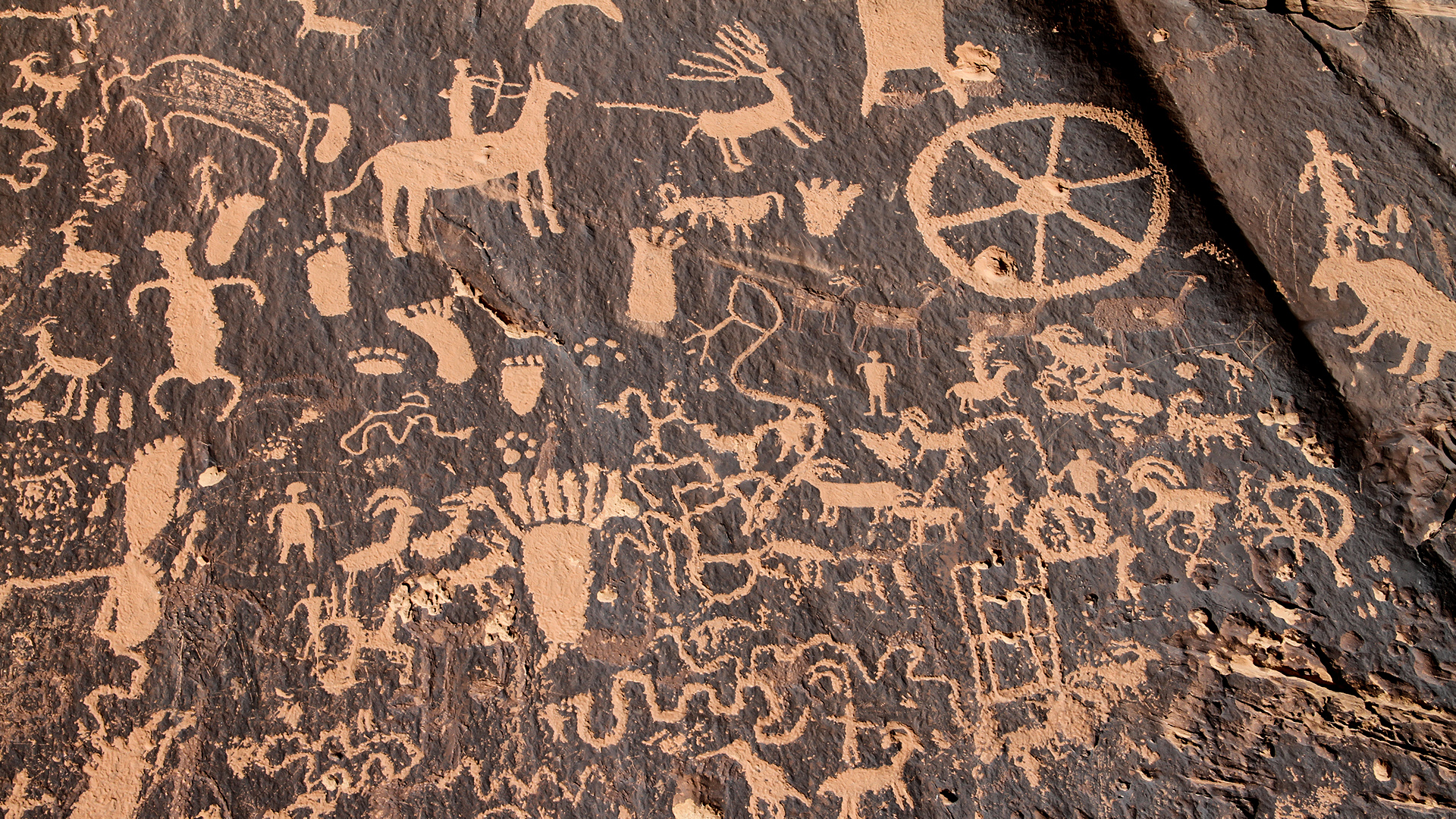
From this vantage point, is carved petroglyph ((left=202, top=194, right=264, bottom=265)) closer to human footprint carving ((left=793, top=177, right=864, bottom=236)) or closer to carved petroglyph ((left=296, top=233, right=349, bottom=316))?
carved petroglyph ((left=296, top=233, right=349, bottom=316))

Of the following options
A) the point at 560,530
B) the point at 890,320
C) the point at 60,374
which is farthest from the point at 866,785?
the point at 60,374

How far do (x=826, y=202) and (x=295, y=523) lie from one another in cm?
99

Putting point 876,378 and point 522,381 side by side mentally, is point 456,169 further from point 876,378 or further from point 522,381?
point 876,378

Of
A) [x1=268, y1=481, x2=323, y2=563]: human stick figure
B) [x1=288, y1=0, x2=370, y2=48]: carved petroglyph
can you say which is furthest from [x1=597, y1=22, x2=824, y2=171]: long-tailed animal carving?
[x1=268, y1=481, x2=323, y2=563]: human stick figure

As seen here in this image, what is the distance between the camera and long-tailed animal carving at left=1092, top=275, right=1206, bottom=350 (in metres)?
1.60

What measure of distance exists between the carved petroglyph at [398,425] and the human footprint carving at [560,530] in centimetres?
13

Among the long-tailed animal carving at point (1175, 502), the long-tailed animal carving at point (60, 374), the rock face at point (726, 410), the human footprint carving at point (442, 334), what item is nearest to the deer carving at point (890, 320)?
the rock face at point (726, 410)

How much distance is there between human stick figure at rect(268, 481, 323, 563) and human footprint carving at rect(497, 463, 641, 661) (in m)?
0.28

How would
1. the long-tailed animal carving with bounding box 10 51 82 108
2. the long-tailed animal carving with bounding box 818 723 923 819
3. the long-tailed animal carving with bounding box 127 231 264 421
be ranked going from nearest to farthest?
the long-tailed animal carving with bounding box 818 723 923 819 < the long-tailed animal carving with bounding box 127 231 264 421 < the long-tailed animal carving with bounding box 10 51 82 108

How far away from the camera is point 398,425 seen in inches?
60.2

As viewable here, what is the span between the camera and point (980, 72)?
5.67ft

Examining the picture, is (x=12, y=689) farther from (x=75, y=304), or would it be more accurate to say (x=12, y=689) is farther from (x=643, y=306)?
(x=643, y=306)

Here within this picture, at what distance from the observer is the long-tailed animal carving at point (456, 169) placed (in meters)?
1.62

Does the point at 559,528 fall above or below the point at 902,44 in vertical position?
below
